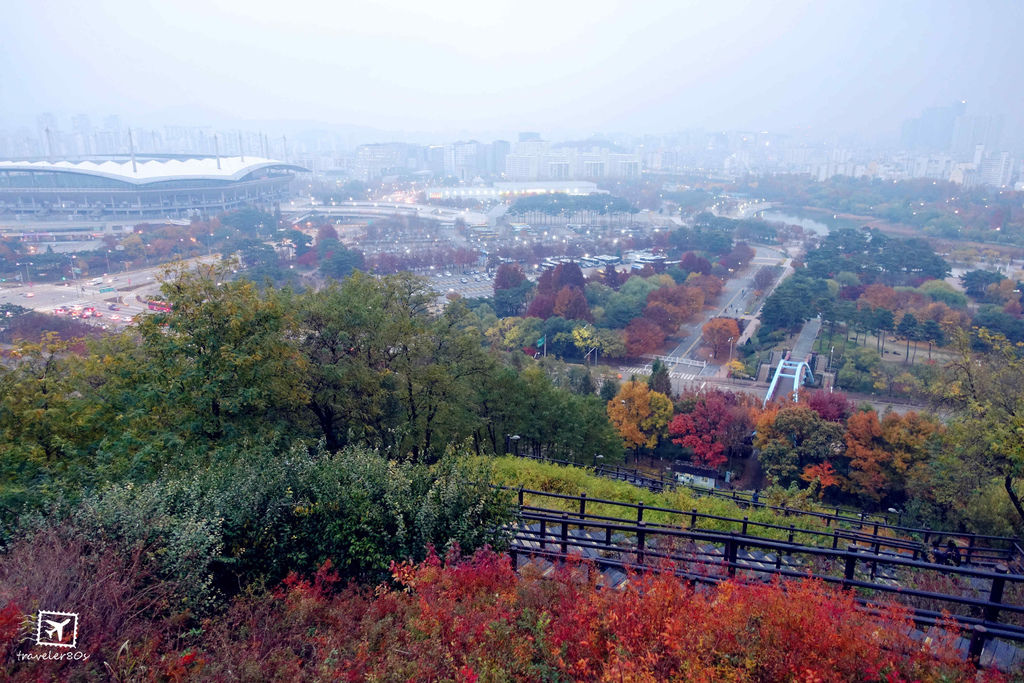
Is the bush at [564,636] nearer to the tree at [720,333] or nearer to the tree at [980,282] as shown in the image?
the tree at [720,333]

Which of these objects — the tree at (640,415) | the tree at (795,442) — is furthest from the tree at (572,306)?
the tree at (795,442)

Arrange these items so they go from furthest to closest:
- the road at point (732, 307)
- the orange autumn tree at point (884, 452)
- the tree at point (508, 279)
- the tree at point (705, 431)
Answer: the tree at point (508, 279)
the road at point (732, 307)
the tree at point (705, 431)
the orange autumn tree at point (884, 452)

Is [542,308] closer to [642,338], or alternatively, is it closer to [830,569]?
[642,338]

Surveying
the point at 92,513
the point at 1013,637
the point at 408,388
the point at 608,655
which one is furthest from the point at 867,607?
the point at 408,388

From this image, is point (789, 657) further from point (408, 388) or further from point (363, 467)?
point (408, 388)

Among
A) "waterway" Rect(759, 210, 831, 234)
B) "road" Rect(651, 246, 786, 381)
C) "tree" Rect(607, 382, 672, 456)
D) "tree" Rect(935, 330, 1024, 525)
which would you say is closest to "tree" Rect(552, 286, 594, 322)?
"road" Rect(651, 246, 786, 381)

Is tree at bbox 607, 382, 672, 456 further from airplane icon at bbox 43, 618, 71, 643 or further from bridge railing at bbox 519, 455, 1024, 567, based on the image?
airplane icon at bbox 43, 618, 71, 643

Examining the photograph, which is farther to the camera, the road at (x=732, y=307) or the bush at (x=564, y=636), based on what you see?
the road at (x=732, y=307)
